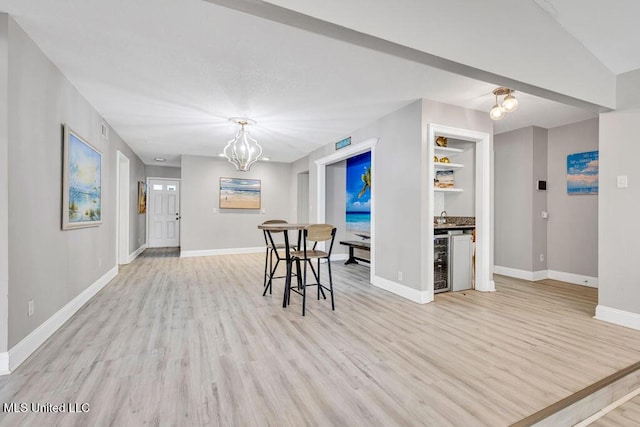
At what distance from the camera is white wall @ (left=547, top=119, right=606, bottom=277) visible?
4449mm

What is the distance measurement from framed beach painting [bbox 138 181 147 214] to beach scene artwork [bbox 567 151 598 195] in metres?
8.97

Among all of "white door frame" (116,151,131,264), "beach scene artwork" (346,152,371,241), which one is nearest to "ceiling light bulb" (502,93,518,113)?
"beach scene artwork" (346,152,371,241)

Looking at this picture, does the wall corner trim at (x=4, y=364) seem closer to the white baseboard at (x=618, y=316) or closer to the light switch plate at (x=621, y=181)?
the white baseboard at (x=618, y=316)

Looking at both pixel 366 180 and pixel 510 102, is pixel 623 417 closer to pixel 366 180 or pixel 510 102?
pixel 510 102

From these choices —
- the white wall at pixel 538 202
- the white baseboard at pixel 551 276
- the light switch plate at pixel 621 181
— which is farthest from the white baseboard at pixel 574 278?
the light switch plate at pixel 621 181

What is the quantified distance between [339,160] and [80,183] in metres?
4.11

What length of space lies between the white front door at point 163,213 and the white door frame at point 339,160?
5040mm

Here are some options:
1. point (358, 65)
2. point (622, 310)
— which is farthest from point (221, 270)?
point (622, 310)

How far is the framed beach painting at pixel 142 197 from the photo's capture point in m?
7.55

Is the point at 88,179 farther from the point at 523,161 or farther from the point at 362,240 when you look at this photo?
the point at 523,161

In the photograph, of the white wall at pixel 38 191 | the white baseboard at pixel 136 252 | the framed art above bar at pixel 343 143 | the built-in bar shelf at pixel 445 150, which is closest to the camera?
the white wall at pixel 38 191

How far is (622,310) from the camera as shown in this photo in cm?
289

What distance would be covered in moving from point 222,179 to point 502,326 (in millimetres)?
6625

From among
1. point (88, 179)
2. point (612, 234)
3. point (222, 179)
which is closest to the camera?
point (612, 234)
